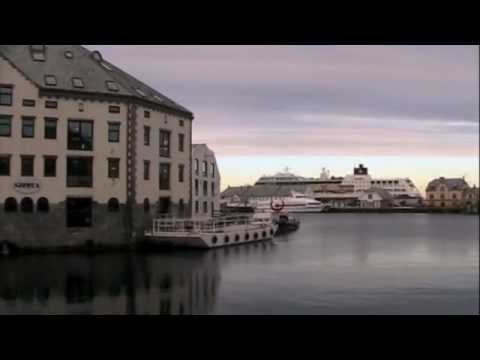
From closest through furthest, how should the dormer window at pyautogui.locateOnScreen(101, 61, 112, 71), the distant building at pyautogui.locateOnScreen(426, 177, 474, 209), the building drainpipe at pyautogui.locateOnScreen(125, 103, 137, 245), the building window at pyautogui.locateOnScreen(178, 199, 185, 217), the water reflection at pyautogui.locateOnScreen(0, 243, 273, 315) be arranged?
1. the water reflection at pyautogui.locateOnScreen(0, 243, 273, 315)
2. the building drainpipe at pyautogui.locateOnScreen(125, 103, 137, 245)
3. the dormer window at pyautogui.locateOnScreen(101, 61, 112, 71)
4. the building window at pyautogui.locateOnScreen(178, 199, 185, 217)
5. the distant building at pyautogui.locateOnScreen(426, 177, 474, 209)

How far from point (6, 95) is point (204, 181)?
11.4 m

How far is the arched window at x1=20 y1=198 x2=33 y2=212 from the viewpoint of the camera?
21094 mm

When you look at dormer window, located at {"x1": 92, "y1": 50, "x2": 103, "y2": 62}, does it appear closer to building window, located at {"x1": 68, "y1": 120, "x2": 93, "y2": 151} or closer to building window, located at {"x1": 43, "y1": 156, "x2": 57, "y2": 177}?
building window, located at {"x1": 68, "y1": 120, "x2": 93, "y2": 151}

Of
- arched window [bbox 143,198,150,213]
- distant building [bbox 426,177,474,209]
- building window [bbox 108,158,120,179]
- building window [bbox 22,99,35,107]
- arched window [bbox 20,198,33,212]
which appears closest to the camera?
arched window [bbox 20,198,33,212]

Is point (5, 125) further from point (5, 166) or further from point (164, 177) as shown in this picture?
point (164, 177)

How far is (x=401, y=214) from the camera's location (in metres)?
73.5

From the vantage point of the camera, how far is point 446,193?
55969 mm

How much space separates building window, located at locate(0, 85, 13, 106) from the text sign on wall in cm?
298

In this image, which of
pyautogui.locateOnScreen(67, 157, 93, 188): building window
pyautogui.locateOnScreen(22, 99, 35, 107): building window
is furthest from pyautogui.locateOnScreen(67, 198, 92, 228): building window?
pyautogui.locateOnScreen(22, 99, 35, 107): building window

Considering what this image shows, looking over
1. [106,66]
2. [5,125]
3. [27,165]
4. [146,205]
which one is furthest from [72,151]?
[106,66]
